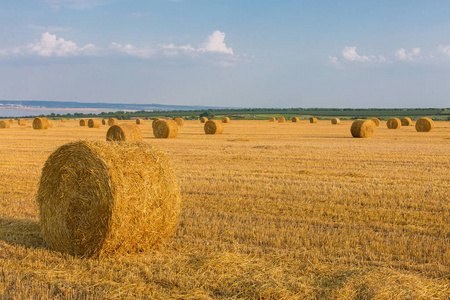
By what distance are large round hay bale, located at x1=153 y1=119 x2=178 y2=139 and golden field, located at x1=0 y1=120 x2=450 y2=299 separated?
1644cm

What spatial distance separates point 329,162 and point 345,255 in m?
10.7

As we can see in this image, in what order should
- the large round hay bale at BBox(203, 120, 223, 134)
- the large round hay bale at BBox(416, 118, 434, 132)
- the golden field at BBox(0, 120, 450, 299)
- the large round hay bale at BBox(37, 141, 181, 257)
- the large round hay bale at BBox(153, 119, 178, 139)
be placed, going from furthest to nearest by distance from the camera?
the large round hay bale at BBox(416, 118, 434, 132), the large round hay bale at BBox(203, 120, 223, 134), the large round hay bale at BBox(153, 119, 178, 139), the large round hay bale at BBox(37, 141, 181, 257), the golden field at BBox(0, 120, 450, 299)

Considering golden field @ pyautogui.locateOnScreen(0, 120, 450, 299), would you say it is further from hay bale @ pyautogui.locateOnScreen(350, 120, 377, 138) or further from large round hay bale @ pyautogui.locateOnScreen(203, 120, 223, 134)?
large round hay bale @ pyautogui.locateOnScreen(203, 120, 223, 134)

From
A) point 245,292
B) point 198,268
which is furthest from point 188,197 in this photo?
point 245,292

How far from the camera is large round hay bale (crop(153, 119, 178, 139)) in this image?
98.0 ft

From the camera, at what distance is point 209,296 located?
17.0ft

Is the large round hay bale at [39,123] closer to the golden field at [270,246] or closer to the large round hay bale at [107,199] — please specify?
the golden field at [270,246]

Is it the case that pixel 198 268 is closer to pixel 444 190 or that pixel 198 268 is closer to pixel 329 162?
pixel 444 190

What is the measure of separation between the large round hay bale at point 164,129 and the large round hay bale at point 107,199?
22549mm

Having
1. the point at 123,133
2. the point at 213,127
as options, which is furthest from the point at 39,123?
the point at 123,133

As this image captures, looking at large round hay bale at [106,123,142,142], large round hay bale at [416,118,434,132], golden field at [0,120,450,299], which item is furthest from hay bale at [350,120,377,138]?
golden field at [0,120,450,299]

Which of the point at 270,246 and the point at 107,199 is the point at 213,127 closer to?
the point at 270,246

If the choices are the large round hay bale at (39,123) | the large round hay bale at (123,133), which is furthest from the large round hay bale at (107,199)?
the large round hay bale at (39,123)

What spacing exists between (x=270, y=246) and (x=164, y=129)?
23680 mm
